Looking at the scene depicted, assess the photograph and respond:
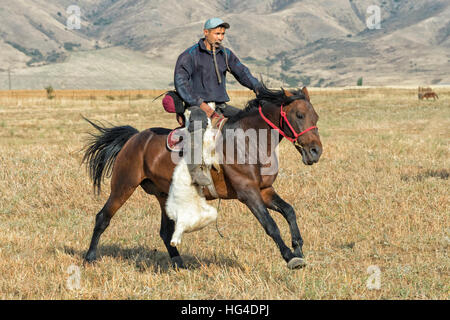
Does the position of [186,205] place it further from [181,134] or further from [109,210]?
[109,210]

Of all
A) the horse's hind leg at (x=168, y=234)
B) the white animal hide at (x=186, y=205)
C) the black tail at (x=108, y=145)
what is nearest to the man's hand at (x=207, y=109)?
the white animal hide at (x=186, y=205)

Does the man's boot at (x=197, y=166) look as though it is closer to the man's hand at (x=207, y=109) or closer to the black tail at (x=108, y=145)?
the man's hand at (x=207, y=109)

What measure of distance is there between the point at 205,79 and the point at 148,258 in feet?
8.90

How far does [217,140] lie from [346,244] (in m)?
2.82

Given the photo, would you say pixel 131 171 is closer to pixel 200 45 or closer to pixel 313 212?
pixel 200 45

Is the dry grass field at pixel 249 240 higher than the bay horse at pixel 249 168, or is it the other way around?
the bay horse at pixel 249 168

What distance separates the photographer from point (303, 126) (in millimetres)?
5953

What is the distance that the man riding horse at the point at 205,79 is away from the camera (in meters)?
6.40

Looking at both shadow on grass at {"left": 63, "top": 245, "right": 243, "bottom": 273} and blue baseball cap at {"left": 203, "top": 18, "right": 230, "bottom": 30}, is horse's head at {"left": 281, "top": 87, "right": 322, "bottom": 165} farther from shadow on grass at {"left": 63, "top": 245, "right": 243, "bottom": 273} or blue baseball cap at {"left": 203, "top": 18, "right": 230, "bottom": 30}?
shadow on grass at {"left": 63, "top": 245, "right": 243, "bottom": 273}

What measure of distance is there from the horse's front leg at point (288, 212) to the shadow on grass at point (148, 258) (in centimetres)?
101

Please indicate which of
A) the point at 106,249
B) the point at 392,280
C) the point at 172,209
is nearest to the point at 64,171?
the point at 106,249

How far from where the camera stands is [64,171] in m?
13.5

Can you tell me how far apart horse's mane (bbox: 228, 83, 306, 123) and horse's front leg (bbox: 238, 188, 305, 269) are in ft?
3.36

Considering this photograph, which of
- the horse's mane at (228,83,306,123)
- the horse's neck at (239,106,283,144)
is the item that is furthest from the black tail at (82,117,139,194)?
the horse's neck at (239,106,283,144)
